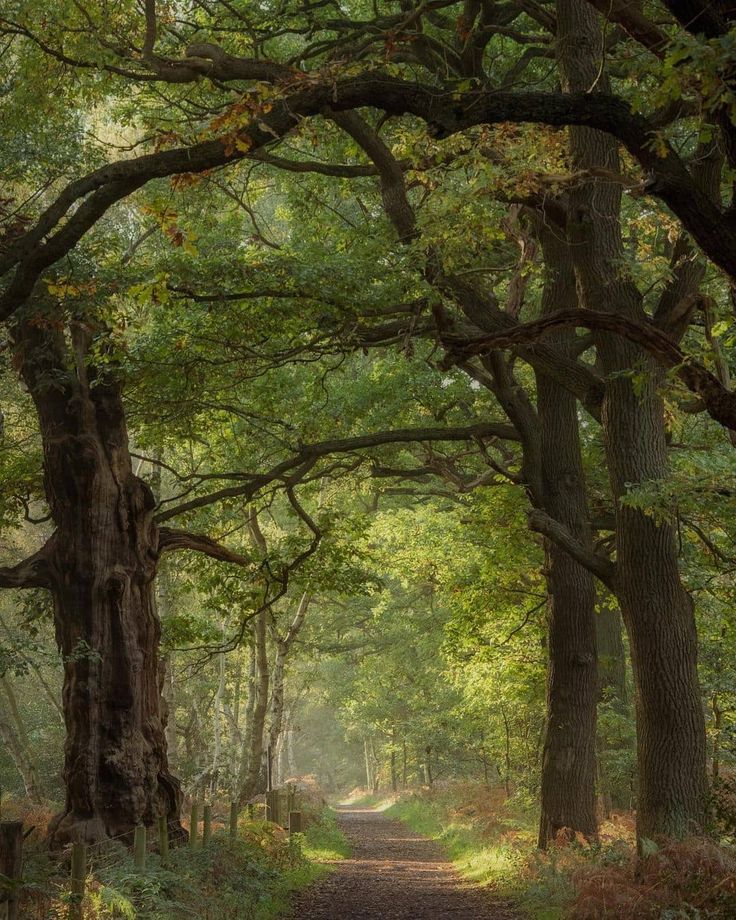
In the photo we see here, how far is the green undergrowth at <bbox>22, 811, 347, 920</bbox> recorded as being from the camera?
810 cm

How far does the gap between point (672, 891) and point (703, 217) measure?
5.83 meters

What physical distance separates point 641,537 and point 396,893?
721 centimetres

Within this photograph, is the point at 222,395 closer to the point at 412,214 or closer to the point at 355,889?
the point at 412,214

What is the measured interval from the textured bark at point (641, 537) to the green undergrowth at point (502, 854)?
65.4 inches

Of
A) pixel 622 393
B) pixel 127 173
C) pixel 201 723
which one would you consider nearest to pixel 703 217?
pixel 127 173

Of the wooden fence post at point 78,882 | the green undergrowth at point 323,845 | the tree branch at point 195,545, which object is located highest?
the tree branch at point 195,545

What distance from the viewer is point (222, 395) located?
1388 cm

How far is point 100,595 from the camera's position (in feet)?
39.9

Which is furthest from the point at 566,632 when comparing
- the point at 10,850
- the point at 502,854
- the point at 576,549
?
the point at 10,850

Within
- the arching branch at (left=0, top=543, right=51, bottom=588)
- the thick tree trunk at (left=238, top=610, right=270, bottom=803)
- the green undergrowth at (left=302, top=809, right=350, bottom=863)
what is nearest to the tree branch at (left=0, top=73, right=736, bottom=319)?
the arching branch at (left=0, top=543, right=51, bottom=588)

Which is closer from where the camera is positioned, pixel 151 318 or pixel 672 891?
pixel 672 891

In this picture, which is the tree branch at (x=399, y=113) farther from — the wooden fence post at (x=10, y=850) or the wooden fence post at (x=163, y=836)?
the wooden fence post at (x=163, y=836)

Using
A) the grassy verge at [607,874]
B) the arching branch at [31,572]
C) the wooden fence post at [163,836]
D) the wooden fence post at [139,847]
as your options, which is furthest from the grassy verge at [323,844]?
the arching branch at [31,572]

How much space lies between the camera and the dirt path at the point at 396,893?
11.4 metres
